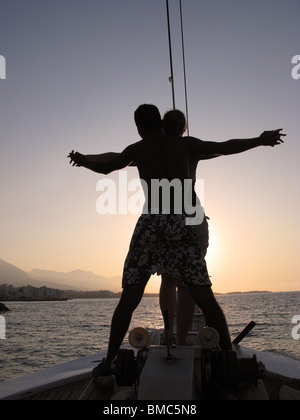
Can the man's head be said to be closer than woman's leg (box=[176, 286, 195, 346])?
Yes

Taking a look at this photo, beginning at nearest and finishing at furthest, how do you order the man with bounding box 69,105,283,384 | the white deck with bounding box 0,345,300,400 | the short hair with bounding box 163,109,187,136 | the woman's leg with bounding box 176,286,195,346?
the man with bounding box 69,105,283,384 < the white deck with bounding box 0,345,300,400 < the short hair with bounding box 163,109,187,136 < the woman's leg with bounding box 176,286,195,346

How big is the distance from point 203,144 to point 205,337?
4.88 feet

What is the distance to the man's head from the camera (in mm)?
3199

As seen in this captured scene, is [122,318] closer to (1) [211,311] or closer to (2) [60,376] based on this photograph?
(1) [211,311]

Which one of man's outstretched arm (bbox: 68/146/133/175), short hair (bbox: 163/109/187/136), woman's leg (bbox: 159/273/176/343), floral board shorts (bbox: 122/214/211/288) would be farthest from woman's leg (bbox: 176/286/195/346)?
short hair (bbox: 163/109/187/136)

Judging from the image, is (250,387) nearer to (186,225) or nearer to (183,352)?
(183,352)

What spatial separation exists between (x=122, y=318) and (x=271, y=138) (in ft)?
5.79

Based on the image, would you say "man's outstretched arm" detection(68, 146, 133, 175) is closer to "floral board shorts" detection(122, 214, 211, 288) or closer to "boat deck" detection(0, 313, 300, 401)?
"floral board shorts" detection(122, 214, 211, 288)

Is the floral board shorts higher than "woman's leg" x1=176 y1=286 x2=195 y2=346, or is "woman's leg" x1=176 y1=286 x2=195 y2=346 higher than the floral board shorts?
the floral board shorts

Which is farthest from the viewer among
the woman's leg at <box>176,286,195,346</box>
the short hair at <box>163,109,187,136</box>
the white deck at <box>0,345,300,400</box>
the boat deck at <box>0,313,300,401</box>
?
the woman's leg at <box>176,286,195,346</box>

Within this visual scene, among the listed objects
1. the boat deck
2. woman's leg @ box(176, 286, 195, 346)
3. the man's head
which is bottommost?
the boat deck

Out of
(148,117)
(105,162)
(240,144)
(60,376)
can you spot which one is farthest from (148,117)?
(60,376)

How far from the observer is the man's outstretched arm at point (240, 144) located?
2.97 m

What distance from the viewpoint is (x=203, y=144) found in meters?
3.10
